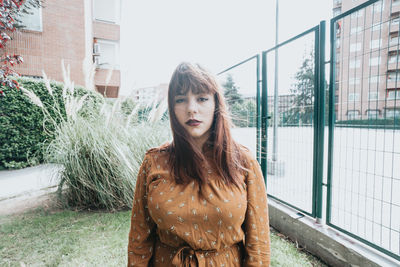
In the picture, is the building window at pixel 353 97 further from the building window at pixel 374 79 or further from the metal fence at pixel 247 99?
the metal fence at pixel 247 99

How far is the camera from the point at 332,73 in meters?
1.74

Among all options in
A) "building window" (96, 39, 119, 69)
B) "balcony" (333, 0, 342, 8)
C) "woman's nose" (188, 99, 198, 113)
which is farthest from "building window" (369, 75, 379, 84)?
"building window" (96, 39, 119, 69)

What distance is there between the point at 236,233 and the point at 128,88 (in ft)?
8.34

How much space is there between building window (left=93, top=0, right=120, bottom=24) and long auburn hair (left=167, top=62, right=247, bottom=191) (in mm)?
13438

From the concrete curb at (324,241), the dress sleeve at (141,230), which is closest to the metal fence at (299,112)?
the concrete curb at (324,241)

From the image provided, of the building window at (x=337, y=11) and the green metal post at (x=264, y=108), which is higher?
the building window at (x=337, y=11)

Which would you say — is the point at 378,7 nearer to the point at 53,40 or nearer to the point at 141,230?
the point at 141,230

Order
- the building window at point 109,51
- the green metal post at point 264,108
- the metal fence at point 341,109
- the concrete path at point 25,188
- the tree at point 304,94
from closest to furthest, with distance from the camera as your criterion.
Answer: the metal fence at point 341,109, the tree at point 304,94, the green metal post at point 264,108, the concrete path at point 25,188, the building window at point 109,51

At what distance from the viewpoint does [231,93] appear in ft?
10.1

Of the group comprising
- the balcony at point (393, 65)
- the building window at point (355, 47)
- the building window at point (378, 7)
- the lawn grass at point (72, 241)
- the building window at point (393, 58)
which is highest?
the building window at point (378, 7)

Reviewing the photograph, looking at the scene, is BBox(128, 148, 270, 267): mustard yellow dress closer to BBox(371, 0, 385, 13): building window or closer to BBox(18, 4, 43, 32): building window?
BBox(371, 0, 385, 13): building window

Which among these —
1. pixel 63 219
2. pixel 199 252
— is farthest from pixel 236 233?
pixel 63 219

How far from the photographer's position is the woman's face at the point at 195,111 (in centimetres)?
96

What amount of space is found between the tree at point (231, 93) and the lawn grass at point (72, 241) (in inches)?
66.9
